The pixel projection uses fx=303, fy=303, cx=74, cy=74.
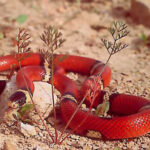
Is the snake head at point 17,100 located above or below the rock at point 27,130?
above

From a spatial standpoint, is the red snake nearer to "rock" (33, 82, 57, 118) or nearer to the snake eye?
the snake eye

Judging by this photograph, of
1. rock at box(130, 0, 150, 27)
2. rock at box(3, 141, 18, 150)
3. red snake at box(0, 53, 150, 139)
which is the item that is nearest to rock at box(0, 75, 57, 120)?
red snake at box(0, 53, 150, 139)

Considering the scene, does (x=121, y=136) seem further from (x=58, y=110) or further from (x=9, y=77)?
(x=9, y=77)

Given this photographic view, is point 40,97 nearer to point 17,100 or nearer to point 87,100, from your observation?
point 17,100

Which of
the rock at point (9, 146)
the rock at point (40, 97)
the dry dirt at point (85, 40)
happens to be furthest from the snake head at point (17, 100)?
the rock at point (9, 146)

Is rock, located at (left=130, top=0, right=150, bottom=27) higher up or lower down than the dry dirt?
higher up

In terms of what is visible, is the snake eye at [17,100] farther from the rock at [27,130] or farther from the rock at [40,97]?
the rock at [27,130]
